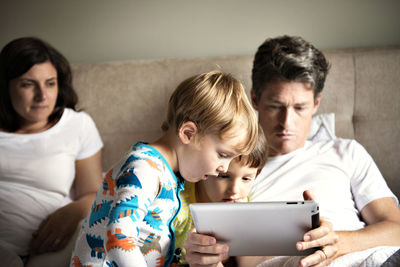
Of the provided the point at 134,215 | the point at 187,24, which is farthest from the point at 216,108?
the point at 187,24

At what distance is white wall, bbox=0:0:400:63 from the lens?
94.5 inches

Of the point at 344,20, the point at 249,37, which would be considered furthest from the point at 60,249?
the point at 344,20

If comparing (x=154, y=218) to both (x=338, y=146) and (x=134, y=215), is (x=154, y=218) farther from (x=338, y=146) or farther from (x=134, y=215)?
(x=338, y=146)

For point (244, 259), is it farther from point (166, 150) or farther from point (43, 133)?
point (43, 133)

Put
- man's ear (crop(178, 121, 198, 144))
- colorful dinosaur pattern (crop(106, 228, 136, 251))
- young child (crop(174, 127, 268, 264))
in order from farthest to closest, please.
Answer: young child (crop(174, 127, 268, 264)), man's ear (crop(178, 121, 198, 144)), colorful dinosaur pattern (crop(106, 228, 136, 251))

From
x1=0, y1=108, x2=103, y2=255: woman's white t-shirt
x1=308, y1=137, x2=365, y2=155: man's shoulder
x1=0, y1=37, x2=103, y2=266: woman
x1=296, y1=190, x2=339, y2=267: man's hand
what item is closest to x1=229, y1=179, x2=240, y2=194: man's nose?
x1=296, y1=190, x2=339, y2=267: man's hand

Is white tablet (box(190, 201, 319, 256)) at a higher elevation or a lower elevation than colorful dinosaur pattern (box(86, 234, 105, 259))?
higher

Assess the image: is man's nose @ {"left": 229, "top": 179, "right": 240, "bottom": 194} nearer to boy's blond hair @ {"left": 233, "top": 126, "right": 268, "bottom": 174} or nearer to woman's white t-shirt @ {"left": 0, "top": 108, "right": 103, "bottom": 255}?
boy's blond hair @ {"left": 233, "top": 126, "right": 268, "bottom": 174}

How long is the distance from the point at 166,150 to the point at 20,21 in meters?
1.75

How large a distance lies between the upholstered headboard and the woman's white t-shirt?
0.63 ft

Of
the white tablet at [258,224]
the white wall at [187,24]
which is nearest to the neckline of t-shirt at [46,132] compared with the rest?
the white wall at [187,24]

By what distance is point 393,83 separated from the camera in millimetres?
2105

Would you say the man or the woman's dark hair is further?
the woman's dark hair

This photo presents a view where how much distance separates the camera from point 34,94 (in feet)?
6.37
